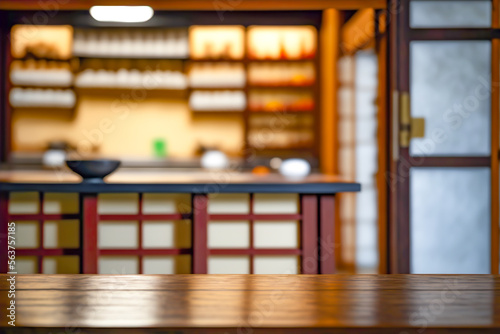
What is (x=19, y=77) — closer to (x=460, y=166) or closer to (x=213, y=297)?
(x=460, y=166)

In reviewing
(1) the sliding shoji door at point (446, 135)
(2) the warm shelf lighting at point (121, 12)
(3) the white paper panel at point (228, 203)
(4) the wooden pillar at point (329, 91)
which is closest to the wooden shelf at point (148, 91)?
(4) the wooden pillar at point (329, 91)

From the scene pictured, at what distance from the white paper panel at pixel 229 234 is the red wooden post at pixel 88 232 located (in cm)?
59

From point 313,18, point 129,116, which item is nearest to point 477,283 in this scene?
point 313,18

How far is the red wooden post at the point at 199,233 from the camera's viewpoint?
8.46 ft

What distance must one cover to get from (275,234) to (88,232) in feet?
3.17

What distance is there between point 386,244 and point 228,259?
124cm

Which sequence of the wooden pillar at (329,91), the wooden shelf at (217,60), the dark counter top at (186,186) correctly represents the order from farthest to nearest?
the wooden shelf at (217,60) < the wooden pillar at (329,91) < the dark counter top at (186,186)

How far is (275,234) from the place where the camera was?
263cm

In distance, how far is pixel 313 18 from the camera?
5.07m

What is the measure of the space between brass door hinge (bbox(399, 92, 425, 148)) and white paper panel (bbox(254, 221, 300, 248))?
0.87 m

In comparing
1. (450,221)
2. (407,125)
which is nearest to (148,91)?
(407,125)

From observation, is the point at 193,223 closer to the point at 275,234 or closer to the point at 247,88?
the point at 275,234

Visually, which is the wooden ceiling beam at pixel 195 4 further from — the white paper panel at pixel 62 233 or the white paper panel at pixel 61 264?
the white paper panel at pixel 61 264

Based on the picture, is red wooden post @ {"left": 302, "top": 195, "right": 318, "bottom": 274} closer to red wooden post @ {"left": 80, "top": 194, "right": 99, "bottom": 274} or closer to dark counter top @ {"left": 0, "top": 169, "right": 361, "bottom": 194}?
dark counter top @ {"left": 0, "top": 169, "right": 361, "bottom": 194}
